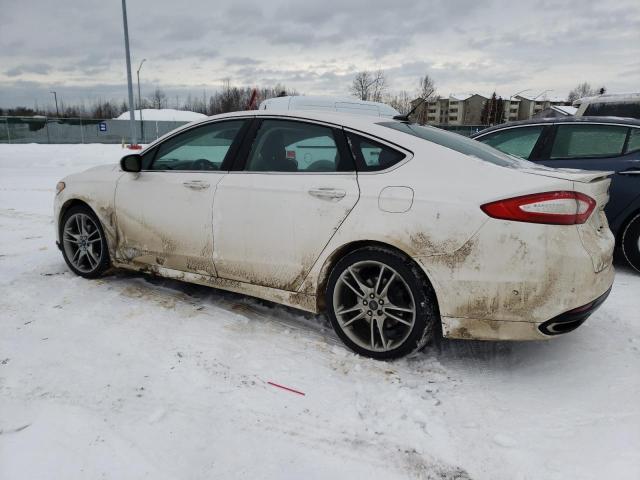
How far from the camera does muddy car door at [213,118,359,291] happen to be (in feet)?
10.1

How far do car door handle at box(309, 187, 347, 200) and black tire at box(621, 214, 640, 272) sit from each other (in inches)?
140

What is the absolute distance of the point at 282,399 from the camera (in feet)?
8.63

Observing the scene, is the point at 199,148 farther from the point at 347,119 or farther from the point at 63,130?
the point at 63,130

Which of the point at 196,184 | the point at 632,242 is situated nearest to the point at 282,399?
the point at 196,184

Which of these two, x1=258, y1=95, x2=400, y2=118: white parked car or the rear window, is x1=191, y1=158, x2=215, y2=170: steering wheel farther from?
x1=258, y1=95, x2=400, y2=118: white parked car

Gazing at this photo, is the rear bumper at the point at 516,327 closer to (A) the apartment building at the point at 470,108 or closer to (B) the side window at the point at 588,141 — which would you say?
(B) the side window at the point at 588,141


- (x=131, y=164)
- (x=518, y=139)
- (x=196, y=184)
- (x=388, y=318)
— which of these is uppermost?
(x=518, y=139)

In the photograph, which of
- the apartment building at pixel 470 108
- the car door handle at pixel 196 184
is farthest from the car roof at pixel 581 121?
the apartment building at pixel 470 108

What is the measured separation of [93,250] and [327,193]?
2.59 meters

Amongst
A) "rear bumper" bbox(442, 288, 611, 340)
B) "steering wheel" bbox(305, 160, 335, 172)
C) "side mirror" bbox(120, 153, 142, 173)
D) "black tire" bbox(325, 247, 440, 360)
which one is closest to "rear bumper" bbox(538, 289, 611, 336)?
"rear bumper" bbox(442, 288, 611, 340)

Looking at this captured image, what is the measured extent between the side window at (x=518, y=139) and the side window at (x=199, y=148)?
3402 millimetres

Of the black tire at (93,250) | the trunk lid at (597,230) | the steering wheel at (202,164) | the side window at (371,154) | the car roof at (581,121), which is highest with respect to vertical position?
the car roof at (581,121)

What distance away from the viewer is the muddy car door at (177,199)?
12.0 feet

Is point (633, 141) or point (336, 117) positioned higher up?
point (336, 117)
